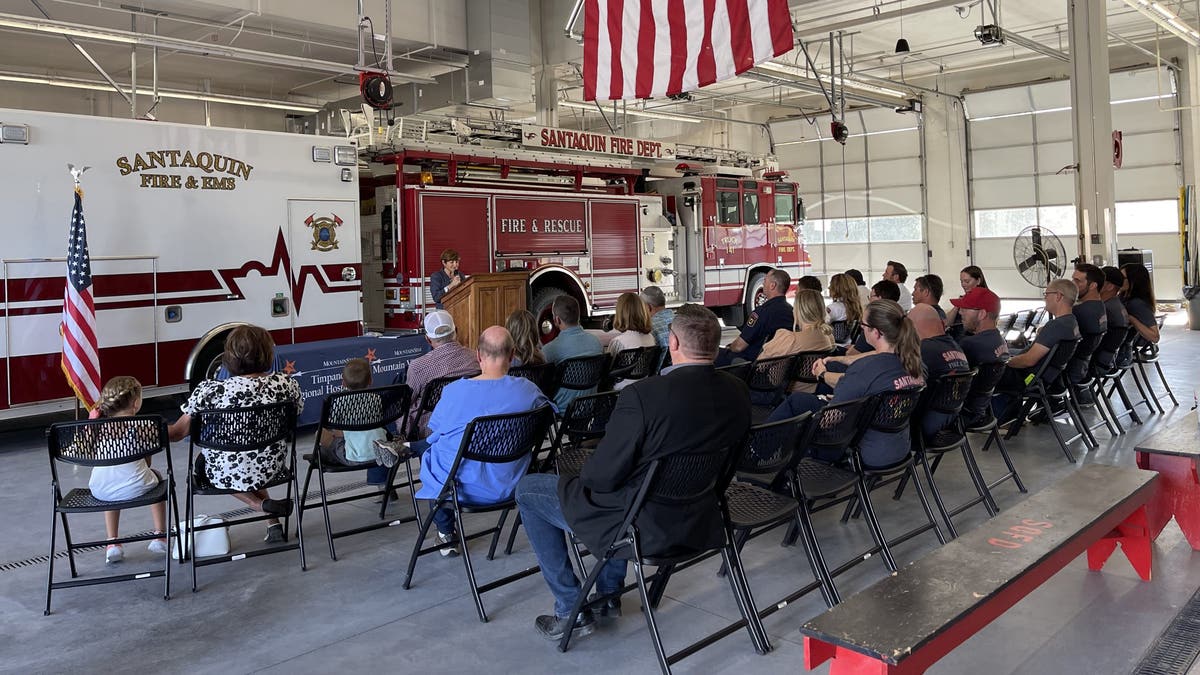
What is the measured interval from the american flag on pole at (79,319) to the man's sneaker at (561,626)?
493cm

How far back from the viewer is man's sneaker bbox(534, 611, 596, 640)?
362cm

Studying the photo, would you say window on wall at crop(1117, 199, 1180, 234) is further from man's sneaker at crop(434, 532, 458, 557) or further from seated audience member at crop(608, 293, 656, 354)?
man's sneaker at crop(434, 532, 458, 557)

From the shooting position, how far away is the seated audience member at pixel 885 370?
14.3 feet

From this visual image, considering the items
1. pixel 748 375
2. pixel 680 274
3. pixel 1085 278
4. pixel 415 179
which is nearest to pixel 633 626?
pixel 748 375

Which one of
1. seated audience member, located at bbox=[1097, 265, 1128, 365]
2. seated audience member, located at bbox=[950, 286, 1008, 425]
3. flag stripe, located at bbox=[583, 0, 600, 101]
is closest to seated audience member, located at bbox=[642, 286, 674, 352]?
flag stripe, located at bbox=[583, 0, 600, 101]

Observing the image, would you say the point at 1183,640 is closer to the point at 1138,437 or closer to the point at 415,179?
the point at 1138,437

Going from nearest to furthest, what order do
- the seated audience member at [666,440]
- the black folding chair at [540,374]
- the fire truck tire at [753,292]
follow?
the seated audience member at [666,440]
the black folding chair at [540,374]
the fire truck tire at [753,292]

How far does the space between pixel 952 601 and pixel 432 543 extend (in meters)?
2.85

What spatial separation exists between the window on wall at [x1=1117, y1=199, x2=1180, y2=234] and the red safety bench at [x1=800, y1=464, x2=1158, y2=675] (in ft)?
64.1

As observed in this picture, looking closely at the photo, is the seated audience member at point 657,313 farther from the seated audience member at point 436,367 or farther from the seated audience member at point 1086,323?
the seated audience member at point 1086,323

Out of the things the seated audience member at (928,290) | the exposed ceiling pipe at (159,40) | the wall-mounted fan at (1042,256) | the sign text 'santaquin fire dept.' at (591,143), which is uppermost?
the exposed ceiling pipe at (159,40)

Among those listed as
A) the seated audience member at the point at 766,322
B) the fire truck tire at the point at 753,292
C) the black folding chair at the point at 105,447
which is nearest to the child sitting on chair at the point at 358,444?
the black folding chair at the point at 105,447

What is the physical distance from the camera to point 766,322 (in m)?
7.25

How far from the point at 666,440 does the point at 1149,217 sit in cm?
2186
